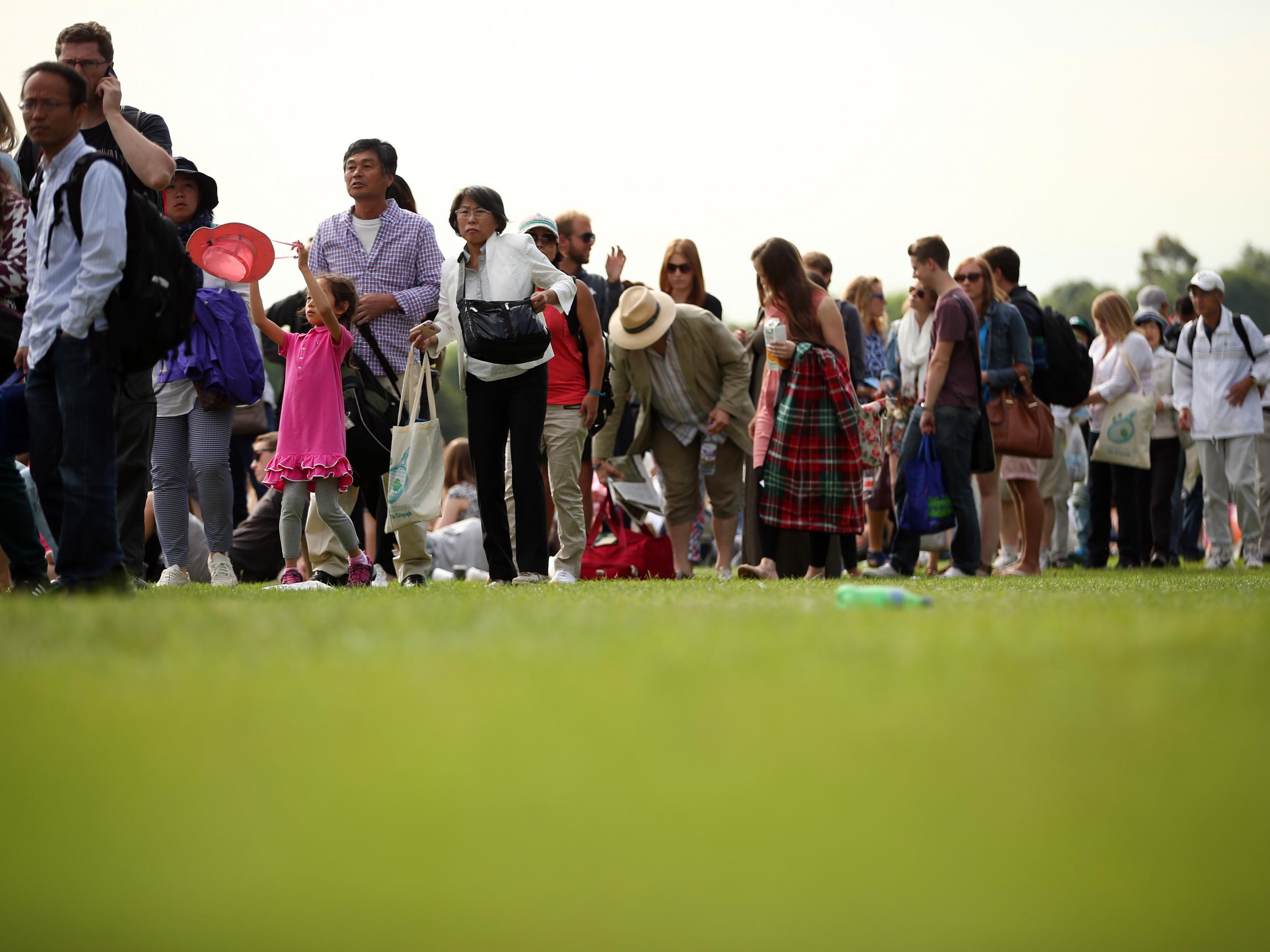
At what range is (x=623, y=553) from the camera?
997cm

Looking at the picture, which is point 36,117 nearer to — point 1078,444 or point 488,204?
point 488,204

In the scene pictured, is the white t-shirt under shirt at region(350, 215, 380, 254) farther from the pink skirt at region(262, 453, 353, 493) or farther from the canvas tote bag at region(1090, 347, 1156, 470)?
the canvas tote bag at region(1090, 347, 1156, 470)

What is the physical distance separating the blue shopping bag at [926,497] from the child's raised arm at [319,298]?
4183 mm

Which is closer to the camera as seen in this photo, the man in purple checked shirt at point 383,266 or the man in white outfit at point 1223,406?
the man in purple checked shirt at point 383,266

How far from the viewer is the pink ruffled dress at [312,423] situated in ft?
24.5

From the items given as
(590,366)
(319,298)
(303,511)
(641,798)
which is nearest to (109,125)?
(319,298)

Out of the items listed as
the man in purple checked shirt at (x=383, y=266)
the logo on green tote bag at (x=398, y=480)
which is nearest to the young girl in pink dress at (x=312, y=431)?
the logo on green tote bag at (x=398, y=480)

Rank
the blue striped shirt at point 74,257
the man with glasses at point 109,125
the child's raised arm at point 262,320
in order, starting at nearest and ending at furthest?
the blue striped shirt at point 74,257, the man with glasses at point 109,125, the child's raised arm at point 262,320

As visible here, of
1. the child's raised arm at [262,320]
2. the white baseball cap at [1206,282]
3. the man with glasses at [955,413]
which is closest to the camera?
the child's raised arm at [262,320]

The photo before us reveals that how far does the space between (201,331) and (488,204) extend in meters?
1.88

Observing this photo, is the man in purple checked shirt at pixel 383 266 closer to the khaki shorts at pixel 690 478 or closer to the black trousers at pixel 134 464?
the black trousers at pixel 134 464

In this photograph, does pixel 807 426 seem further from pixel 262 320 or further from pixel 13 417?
pixel 13 417

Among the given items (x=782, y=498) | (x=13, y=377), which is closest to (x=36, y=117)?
(x=13, y=377)

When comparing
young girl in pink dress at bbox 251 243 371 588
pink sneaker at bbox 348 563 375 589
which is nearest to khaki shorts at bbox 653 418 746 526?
pink sneaker at bbox 348 563 375 589
